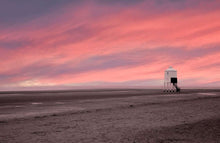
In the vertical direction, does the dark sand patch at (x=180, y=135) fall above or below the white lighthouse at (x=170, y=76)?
below

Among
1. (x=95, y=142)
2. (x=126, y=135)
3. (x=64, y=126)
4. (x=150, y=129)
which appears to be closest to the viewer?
(x=95, y=142)

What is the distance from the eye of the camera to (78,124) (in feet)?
43.4

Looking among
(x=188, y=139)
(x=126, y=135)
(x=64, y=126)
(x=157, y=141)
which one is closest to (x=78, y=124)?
(x=64, y=126)

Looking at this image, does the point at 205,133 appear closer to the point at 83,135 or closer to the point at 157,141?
the point at 157,141

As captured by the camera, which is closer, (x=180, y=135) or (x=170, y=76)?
(x=180, y=135)

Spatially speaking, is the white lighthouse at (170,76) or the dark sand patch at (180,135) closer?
the dark sand patch at (180,135)

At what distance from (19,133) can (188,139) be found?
810 centimetres

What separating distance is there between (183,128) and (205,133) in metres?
1.39

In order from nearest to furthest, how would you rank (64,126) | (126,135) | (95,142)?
(95,142) < (126,135) < (64,126)

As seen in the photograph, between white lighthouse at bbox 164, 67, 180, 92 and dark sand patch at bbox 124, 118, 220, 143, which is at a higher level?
white lighthouse at bbox 164, 67, 180, 92

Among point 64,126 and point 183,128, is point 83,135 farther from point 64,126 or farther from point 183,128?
point 183,128

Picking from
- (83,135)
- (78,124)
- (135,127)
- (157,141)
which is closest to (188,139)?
(157,141)

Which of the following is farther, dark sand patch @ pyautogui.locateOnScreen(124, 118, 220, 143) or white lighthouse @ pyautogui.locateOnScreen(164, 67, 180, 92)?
white lighthouse @ pyautogui.locateOnScreen(164, 67, 180, 92)

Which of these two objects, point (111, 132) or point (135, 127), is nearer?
point (111, 132)
